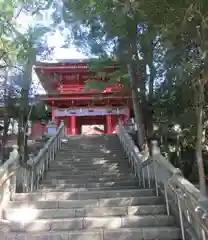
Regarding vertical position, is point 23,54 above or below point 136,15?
above

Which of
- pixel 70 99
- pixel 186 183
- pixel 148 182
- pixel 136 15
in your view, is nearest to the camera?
pixel 186 183

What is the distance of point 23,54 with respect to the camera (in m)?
8.22

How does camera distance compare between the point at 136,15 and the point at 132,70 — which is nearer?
the point at 136,15

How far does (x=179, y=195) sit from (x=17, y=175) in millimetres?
3676

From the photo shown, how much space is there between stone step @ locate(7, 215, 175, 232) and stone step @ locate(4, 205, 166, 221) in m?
0.29

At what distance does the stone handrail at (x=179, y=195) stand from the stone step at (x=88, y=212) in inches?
12.3

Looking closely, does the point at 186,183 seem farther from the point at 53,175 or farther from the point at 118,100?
the point at 118,100

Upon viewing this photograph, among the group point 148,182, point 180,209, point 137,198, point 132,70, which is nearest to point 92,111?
point 132,70

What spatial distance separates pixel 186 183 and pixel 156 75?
5191 mm

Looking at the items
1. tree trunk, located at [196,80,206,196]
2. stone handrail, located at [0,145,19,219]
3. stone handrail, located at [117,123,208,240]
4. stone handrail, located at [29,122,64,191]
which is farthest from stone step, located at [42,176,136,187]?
tree trunk, located at [196,80,206,196]

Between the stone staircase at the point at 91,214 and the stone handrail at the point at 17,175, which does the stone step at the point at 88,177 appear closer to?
the stone staircase at the point at 91,214

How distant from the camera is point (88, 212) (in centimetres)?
488

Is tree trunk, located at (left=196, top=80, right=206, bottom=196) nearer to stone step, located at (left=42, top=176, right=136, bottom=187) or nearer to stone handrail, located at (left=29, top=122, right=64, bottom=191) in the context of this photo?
stone step, located at (left=42, top=176, right=136, bottom=187)

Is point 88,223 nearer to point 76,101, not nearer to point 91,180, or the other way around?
point 91,180
